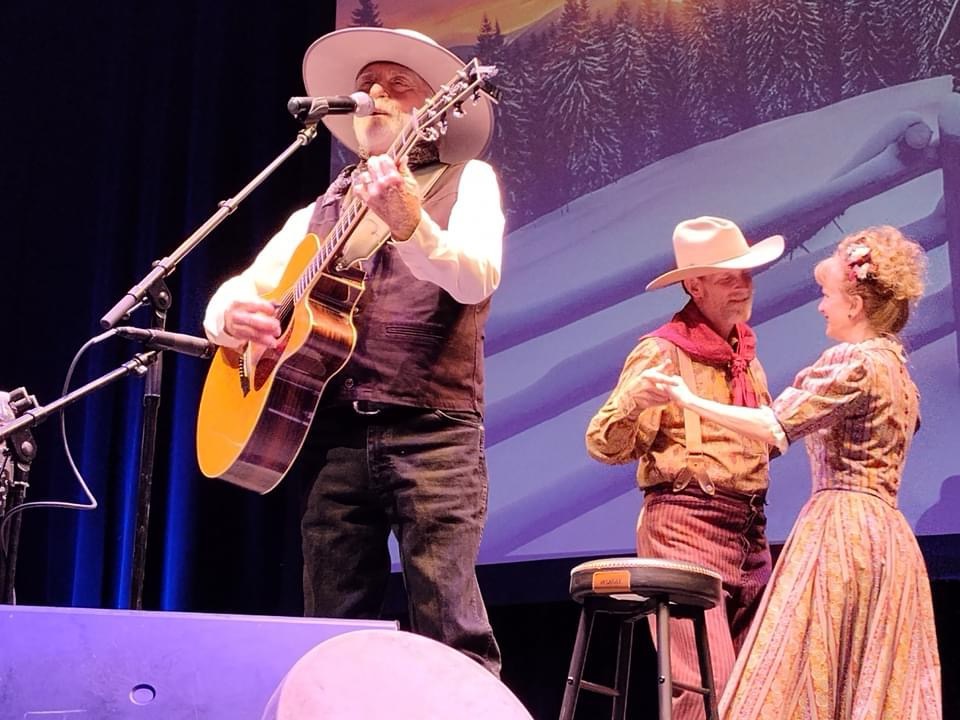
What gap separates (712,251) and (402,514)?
1.59 m

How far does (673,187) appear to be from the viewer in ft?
14.2

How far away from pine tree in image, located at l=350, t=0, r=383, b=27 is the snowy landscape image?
0.54m

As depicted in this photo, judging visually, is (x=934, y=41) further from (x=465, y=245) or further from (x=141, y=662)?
(x=141, y=662)

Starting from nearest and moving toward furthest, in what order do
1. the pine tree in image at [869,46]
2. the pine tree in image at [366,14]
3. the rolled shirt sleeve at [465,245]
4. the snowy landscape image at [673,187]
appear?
1. the rolled shirt sleeve at [465,245]
2. the snowy landscape image at [673,187]
3. the pine tree in image at [869,46]
4. the pine tree in image at [366,14]

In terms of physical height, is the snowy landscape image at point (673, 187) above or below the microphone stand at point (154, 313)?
above

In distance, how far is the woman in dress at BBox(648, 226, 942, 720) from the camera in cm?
289

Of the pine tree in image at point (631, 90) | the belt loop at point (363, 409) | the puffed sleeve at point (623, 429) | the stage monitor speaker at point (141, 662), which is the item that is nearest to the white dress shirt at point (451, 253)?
the belt loop at point (363, 409)

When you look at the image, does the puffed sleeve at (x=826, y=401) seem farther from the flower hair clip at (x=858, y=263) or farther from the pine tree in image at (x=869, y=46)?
the pine tree in image at (x=869, y=46)

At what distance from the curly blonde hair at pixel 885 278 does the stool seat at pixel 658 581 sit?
94cm

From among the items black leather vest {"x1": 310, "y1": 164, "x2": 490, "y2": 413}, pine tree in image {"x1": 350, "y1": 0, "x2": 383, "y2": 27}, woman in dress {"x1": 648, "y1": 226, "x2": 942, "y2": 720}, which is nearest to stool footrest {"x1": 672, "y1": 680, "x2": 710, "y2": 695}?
woman in dress {"x1": 648, "y1": 226, "x2": 942, "y2": 720}

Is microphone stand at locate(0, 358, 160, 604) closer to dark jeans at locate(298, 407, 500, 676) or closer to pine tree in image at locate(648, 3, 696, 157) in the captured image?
dark jeans at locate(298, 407, 500, 676)

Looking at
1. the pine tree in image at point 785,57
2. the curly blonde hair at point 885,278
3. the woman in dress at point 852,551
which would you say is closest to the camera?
the woman in dress at point 852,551

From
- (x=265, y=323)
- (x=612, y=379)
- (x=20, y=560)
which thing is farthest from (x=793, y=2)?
(x=20, y=560)

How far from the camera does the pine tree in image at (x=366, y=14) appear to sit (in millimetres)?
5245
